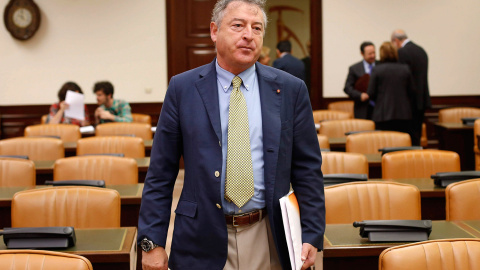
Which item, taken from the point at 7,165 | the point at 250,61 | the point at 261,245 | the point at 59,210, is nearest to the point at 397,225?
the point at 261,245

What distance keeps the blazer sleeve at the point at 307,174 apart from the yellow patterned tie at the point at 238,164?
0.56ft

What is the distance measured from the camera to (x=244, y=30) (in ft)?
6.68

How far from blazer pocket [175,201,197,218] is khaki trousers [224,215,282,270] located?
122 mm

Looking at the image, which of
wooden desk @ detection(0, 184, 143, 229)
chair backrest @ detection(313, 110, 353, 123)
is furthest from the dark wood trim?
wooden desk @ detection(0, 184, 143, 229)

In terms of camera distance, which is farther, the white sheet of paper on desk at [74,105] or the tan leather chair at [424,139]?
the tan leather chair at [424,139]

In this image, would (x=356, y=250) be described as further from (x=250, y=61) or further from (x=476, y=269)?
(x=250, y=61)

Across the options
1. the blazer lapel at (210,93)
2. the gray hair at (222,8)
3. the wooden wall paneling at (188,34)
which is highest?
the wooden wall paneling at (188,34)

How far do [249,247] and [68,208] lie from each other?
1.49 meters

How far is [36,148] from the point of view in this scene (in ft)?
18.0

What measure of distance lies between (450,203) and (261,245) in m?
1.47

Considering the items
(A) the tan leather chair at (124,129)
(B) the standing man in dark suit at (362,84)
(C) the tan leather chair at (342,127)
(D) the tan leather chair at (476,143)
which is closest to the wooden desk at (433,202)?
(C) the tan leather chair at (342,127)

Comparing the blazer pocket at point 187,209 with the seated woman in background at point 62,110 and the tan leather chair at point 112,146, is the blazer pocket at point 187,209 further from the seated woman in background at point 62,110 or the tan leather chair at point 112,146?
the seated woman in background at point 62,110

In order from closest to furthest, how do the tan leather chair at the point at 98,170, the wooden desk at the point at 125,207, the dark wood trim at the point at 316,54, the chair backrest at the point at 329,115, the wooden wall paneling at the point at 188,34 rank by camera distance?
the wooden desk at the point at 125,207 → the tan leather chair at the point at 98,170 → the chair backrest at the point at 329,115 → the wooden wall paneling at the point at 188,34 → the dark wood trim at the point at 316,54

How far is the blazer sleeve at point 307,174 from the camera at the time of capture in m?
2.08
